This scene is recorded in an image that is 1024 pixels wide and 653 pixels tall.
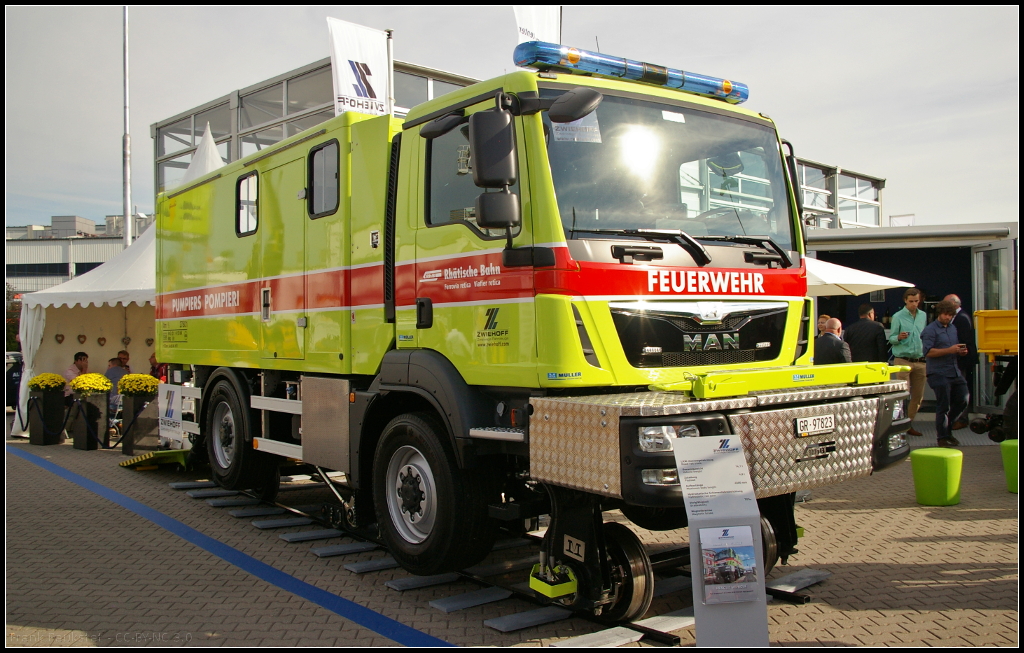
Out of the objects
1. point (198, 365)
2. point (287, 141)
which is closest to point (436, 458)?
point (287, 141)

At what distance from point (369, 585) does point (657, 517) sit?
201cm

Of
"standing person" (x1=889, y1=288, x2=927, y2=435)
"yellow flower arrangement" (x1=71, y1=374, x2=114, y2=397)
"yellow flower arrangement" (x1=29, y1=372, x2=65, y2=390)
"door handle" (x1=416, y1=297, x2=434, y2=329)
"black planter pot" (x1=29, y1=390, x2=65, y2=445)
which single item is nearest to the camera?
"door handle" (x1=416, y1=297, x2=434, y2=329)

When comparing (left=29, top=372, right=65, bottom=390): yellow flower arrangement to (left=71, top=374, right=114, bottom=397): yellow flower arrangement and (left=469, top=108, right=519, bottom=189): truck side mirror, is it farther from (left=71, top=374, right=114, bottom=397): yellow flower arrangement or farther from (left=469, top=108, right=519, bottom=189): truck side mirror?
(left=469, top=108, right=519, bottom=189): truck side mirror

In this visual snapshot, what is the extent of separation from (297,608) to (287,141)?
3.90 m

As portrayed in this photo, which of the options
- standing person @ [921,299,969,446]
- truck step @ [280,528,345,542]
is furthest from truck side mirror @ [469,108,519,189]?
standing person @ [921,299,969,446]

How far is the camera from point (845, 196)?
21828mm

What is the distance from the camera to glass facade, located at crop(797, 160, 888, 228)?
20.3 m

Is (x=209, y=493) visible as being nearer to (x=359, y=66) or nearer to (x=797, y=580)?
(x=797, y=580)

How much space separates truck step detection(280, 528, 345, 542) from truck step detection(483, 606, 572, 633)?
94.1 inches

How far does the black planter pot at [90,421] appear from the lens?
12008 millimetres

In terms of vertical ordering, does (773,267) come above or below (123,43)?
below

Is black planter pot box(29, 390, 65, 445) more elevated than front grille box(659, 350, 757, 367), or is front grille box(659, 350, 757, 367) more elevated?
front grille box(659, 350, 757, 367)

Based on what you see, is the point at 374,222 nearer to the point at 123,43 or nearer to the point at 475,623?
the point at 475,623

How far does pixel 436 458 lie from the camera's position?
4785 mm
